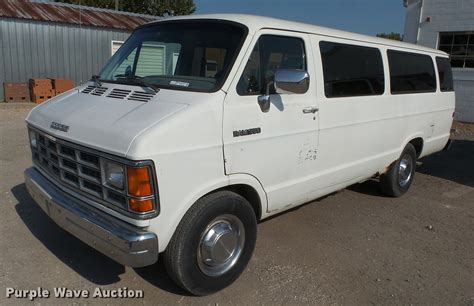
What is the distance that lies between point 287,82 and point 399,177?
3.57 m

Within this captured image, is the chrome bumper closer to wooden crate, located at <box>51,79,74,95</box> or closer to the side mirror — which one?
the side mirror

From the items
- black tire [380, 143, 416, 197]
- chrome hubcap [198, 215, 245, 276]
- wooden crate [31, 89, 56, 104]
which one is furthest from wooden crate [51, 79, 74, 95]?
chrome hubcap [198, 215, 245, 276]

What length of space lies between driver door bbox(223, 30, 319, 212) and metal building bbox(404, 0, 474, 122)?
11.9 metres

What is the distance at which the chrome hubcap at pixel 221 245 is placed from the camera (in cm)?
335

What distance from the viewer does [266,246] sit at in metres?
4.34

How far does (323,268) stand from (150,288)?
5.36ft

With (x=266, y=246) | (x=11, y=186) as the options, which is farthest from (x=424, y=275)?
(x=11, y=186)

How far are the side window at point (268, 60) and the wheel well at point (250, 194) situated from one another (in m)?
0.81

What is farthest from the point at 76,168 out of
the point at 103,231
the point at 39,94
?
the point at 39,94

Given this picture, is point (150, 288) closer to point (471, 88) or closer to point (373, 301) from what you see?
point (373, 301)

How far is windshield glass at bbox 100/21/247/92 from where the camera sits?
344 centimetres

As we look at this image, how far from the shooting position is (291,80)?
334 centimetres

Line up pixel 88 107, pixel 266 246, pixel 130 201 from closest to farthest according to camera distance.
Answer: pixel 130 201 < pixel 88 107 < pixel 266 246

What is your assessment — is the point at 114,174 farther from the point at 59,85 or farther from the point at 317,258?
the point at 59,85
